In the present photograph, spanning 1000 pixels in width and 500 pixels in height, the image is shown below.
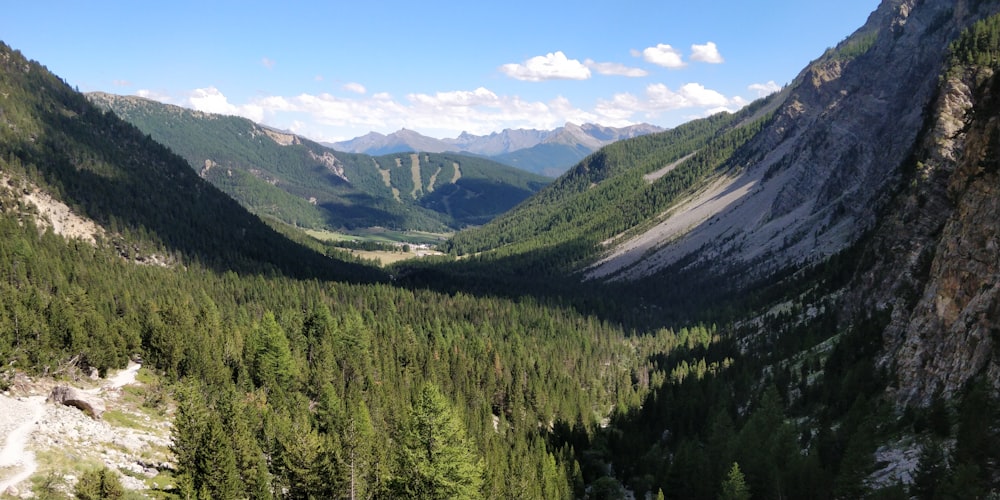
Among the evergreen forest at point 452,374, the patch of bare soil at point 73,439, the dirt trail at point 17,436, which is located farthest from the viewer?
the evergreen forest at point 452,374

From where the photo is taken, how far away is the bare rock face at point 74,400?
168 ft

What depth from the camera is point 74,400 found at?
51.6 m

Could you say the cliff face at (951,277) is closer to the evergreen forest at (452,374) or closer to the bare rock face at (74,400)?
the evergreen forest at (452,374)

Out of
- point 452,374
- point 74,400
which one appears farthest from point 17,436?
point 452,374

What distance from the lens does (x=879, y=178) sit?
157m

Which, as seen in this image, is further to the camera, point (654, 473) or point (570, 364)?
point (570, 364)

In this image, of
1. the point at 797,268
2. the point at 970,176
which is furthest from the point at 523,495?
the point at 797,268

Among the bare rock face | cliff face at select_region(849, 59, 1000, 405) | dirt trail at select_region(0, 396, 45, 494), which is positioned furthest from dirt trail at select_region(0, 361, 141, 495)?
cliff face at select_region(849, 59, 1000, 405)

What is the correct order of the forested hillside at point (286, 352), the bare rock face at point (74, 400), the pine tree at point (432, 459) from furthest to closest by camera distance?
the bare rock face at point (74, 400)
the forested hillside at point (286, 352)
the pine tree at point (432, 459)

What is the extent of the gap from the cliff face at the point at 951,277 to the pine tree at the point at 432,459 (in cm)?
4355

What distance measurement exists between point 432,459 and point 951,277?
56.7 meters

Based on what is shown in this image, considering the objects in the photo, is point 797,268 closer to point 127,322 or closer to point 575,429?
point 575,429

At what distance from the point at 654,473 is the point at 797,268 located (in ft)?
346

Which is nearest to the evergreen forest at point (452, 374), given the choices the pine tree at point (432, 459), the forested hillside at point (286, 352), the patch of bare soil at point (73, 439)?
the pine tree at point (432, 459)
